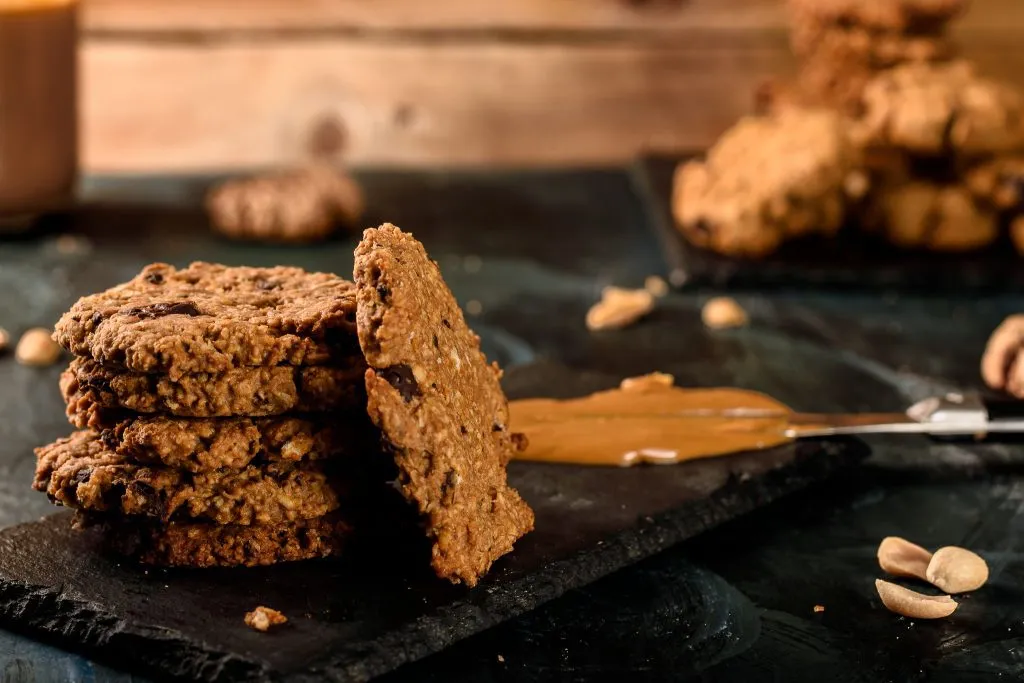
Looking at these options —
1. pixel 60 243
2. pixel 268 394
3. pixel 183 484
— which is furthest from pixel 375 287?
pixel 60 243

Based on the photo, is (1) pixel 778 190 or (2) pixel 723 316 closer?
(2) pixel 723 316

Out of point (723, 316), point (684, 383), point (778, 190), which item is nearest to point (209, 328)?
point (684, 383)

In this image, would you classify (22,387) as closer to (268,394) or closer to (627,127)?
(268,394)

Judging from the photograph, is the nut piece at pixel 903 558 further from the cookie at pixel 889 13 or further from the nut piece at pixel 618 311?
the cookie at pixel 889 13

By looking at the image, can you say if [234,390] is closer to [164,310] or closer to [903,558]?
[164,310]

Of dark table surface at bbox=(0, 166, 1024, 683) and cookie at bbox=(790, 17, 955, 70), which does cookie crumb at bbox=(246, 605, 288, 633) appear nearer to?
dark table surface at bbox=(0, 166, 1024, 683)

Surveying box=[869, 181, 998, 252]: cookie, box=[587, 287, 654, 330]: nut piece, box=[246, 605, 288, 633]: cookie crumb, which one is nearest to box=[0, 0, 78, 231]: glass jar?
box=[587, 287, 654, 330]: nut piece
